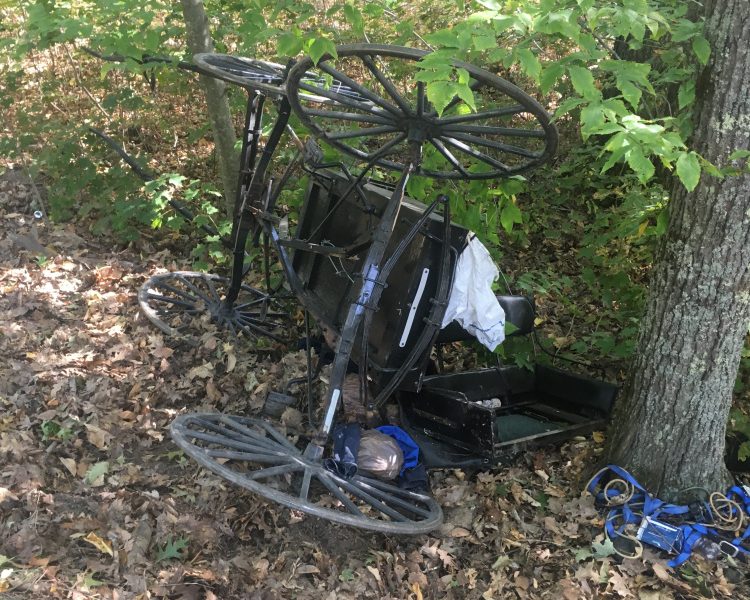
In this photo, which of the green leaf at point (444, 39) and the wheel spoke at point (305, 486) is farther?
the wheel spoke at point (305, 486)

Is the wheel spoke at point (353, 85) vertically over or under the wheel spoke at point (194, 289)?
over

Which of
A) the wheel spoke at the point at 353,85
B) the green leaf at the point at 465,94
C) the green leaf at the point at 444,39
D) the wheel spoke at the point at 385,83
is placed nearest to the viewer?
the green leaf at the point at 465,94

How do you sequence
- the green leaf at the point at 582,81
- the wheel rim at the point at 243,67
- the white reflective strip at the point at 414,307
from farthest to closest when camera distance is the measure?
the wheel rim at the point at 243,67
the white reflective strip at the point at 414,307
the green leaf at the point at 582,81

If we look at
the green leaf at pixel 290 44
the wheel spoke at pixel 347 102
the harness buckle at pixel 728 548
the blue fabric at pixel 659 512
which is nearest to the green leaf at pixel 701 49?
the wheel spoke at pixel 347 102

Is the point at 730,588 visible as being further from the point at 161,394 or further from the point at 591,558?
the point at 161,394

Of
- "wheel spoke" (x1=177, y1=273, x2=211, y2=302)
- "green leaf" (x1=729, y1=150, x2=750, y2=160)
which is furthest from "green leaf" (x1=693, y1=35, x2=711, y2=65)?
"wheel spoke" (x1=177, y1=273, x2=211, y2=302)

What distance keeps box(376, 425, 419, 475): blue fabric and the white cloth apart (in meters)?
0.75

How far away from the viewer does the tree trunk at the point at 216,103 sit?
16.8 ft

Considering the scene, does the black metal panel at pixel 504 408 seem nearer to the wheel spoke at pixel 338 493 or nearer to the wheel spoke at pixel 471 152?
the wheel spoke at pixel 338 493

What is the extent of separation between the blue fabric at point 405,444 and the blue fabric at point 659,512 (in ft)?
3.30

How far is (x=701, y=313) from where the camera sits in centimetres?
326

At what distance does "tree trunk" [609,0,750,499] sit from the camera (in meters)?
2.96

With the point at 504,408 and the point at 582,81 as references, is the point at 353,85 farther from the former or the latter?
the point at 504,408

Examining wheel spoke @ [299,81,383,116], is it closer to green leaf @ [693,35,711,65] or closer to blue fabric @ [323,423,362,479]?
green leaf @ [693,35,711,65]
